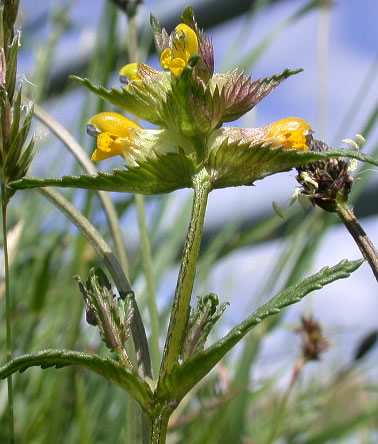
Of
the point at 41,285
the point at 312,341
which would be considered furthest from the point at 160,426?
the point at 41,285

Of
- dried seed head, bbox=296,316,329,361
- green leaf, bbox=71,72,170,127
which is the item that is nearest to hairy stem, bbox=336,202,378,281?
green leaf, bbox=71,72,170,127

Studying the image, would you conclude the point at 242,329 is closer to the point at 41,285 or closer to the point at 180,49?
the point at 180,49

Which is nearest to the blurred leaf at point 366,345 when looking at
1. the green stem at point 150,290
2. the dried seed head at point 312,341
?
the dried seed head at point 312,341

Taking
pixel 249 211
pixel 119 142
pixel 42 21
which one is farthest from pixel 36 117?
pixel 42 21

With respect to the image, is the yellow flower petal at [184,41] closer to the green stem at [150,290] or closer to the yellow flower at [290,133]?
the yellow flower at [290,133]

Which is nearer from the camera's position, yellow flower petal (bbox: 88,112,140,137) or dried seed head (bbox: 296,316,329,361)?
yellow flower petal (bbox: 88,112,140,137)

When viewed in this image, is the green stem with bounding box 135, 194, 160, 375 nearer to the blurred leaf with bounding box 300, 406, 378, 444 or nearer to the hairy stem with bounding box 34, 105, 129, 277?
the hairy stem with bounding box 34, 105, 129, 277

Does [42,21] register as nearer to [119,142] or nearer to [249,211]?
[249,211]
